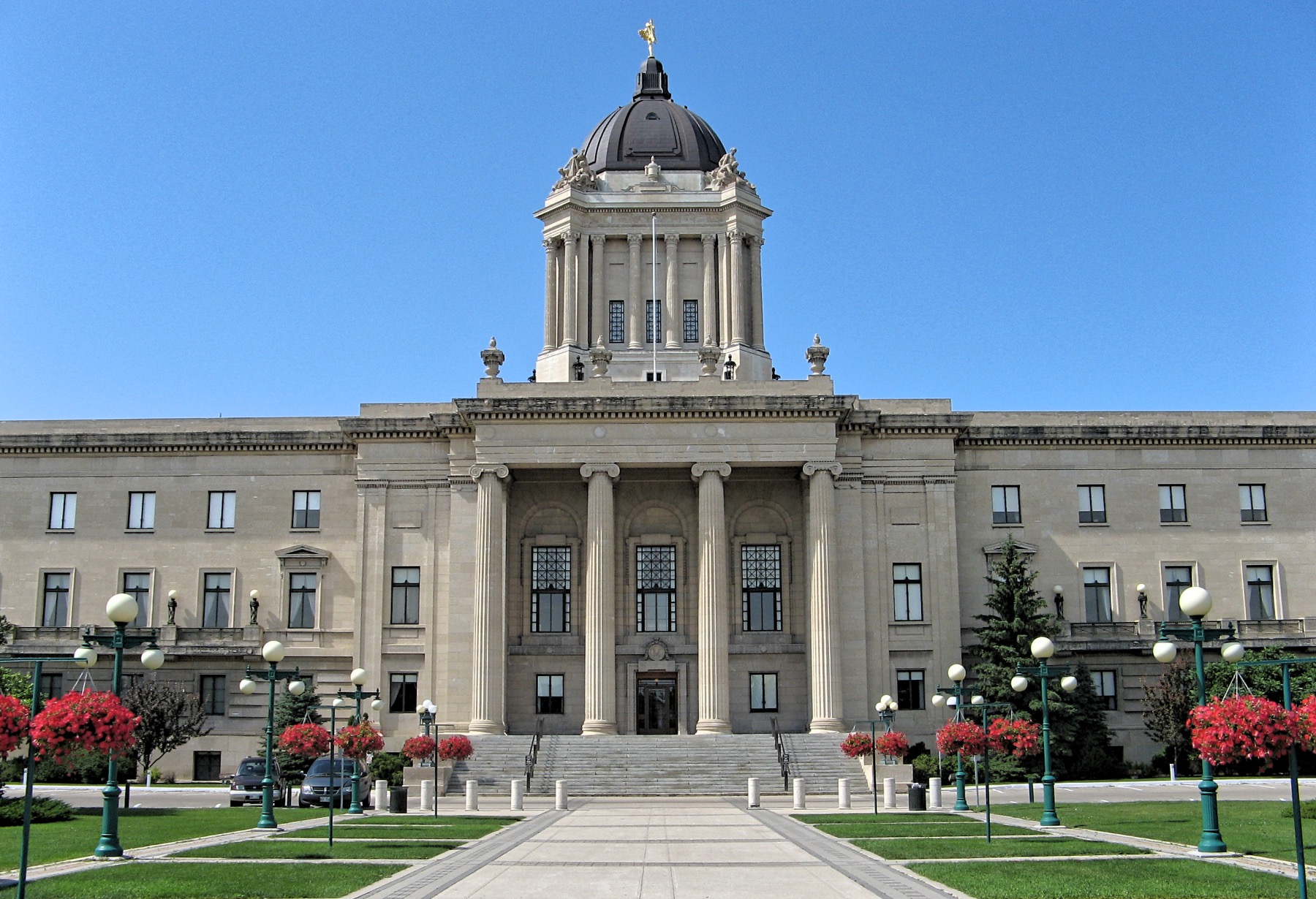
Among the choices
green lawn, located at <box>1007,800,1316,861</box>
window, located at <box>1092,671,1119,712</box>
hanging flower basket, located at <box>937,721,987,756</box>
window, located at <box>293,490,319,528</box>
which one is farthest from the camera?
window, located at <box>293,490,319,528</box>

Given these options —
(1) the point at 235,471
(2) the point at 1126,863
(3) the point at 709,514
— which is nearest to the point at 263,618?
(1) the point at 235,471

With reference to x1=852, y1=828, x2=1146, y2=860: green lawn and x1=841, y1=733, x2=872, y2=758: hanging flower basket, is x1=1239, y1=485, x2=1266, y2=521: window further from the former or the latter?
x1=852, y1=828, x2=1146, y2=860: green lawn

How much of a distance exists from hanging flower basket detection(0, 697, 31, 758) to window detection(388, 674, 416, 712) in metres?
36.3

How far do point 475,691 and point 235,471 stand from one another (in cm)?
1515

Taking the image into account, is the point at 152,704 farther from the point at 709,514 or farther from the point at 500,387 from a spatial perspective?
the point at 709,514

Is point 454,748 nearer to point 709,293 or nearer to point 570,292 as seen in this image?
point 570,292

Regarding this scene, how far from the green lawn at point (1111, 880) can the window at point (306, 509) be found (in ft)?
132

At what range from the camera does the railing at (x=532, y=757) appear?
47969 millimetres

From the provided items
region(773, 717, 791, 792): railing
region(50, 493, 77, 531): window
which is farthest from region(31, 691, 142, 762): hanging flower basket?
region(50, 493, 77, 531): window

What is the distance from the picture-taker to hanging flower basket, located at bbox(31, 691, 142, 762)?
20578 mm

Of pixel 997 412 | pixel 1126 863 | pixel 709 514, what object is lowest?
pixel 1126 863

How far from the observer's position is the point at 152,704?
49.0 meters

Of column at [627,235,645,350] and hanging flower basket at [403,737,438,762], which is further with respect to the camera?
column at [627,235,645,350]

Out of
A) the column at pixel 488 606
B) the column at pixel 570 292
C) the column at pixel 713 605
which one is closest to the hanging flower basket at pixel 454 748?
the column at pixel 488 606
